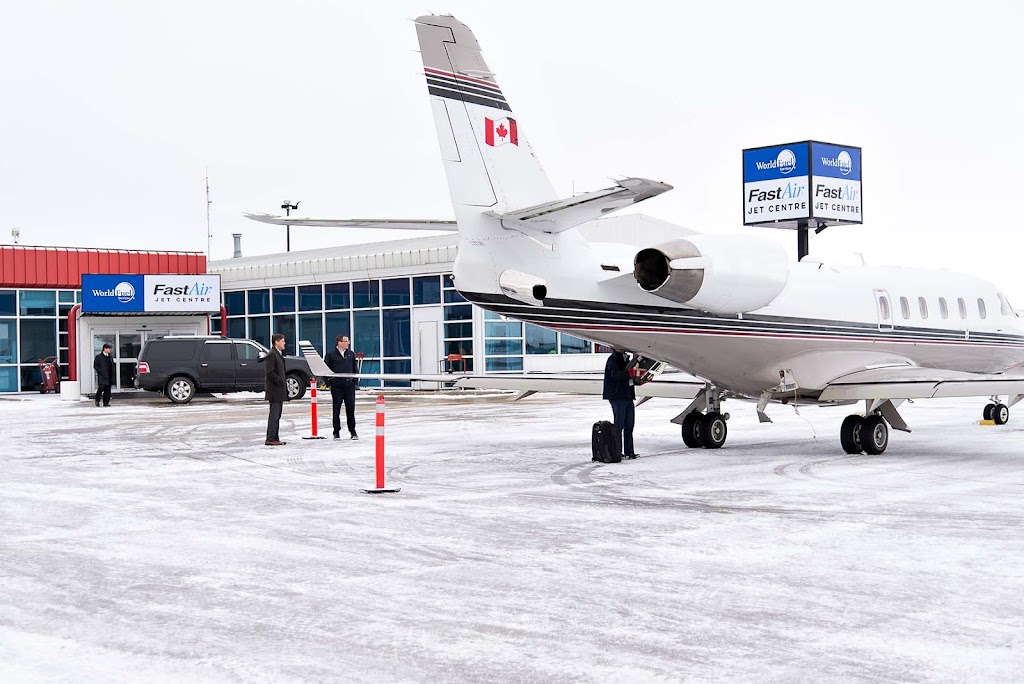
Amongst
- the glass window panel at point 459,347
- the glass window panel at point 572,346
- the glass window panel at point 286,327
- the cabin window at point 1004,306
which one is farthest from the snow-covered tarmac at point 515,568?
the glass window panel at point 286,327

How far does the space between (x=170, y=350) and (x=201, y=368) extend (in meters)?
1.10

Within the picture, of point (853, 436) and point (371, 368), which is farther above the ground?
point (371, 368)

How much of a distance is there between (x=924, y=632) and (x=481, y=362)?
116 ft

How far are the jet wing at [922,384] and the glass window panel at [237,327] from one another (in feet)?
123

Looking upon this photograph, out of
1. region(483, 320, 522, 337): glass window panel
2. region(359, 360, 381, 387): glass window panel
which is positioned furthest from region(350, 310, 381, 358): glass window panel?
region(483, 320, 522, 337): glass window panel

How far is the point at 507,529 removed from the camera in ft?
32.9

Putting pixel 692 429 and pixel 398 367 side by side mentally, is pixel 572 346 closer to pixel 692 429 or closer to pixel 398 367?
pixel 398 367

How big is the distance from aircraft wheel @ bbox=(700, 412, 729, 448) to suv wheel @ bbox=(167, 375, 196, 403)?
21.8 metres

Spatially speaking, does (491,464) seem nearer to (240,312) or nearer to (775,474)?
(775,474)

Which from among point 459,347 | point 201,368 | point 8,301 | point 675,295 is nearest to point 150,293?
point 201,368

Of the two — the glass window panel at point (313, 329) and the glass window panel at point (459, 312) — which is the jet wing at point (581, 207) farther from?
the glass window panel at point (313, 329)

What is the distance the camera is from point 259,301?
49.9 meters

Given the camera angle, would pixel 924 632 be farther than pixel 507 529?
No

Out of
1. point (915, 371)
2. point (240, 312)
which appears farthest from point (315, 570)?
point (240, 312)
